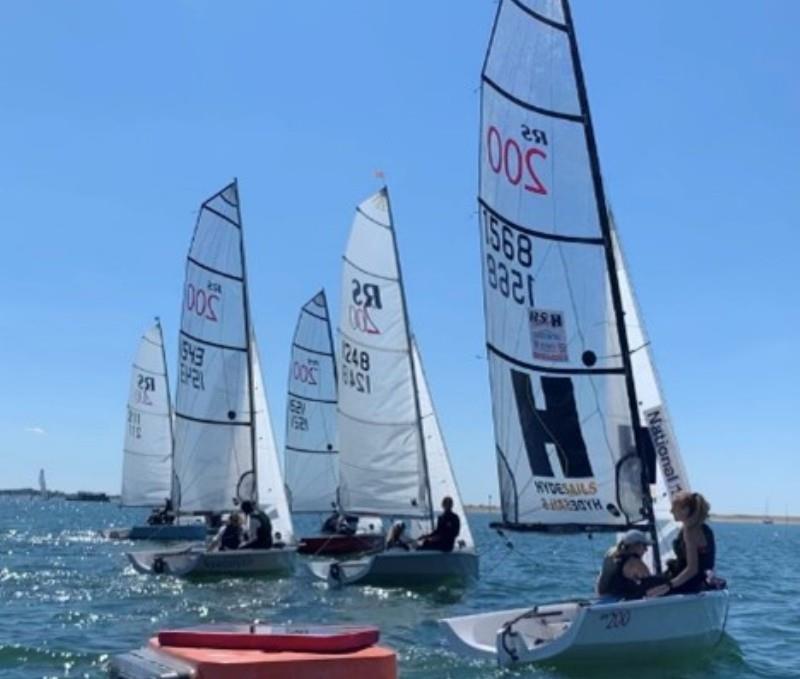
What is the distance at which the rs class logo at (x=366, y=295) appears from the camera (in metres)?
22.4

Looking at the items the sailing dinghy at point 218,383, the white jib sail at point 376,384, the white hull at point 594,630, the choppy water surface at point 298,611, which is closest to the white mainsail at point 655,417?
the choppy water surface at point 298,611

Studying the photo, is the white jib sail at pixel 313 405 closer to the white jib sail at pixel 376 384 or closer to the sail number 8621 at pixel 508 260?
the white jib sail at pixel 376 384

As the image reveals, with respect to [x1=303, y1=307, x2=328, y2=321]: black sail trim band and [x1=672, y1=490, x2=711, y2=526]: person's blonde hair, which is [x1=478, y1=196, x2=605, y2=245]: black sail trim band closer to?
[x1=672, y1=490, x2=711, y2=526]: person's blonde hair

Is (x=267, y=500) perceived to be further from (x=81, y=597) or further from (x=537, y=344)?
(x=537, y=344)

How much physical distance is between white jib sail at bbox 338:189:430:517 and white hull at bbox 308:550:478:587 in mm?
3037

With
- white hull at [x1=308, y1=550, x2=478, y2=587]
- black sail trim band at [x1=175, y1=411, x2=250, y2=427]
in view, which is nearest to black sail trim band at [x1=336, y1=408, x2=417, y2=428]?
black sail trim band at [x1=175, y1=411, x2=250, y2=427]

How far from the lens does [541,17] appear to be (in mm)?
13477

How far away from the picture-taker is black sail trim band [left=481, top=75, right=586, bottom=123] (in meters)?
13.2

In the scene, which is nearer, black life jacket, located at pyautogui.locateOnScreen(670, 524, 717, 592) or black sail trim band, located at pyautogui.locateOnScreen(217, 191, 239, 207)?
black life jacket, located at pyautogui.locateOnScreen(670, 524, 717, 592)

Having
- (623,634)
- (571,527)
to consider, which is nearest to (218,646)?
(623,634)

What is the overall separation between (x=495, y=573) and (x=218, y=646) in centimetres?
1856

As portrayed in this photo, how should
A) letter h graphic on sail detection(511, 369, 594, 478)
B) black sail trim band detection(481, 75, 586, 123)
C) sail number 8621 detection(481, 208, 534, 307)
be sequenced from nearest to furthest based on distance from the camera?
letter h graphic on sail detection(511, 369, 594, 478), black sail trim band detection(481, 75, 586, 123), sail number 8621 detection(481, 208, 534, 307)

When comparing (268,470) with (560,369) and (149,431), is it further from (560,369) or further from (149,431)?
(149,431)

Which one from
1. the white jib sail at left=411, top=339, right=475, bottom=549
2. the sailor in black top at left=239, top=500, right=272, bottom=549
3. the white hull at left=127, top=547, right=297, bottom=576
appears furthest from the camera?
the white jib sail at left=411, top=339, right=475, bottom=549
